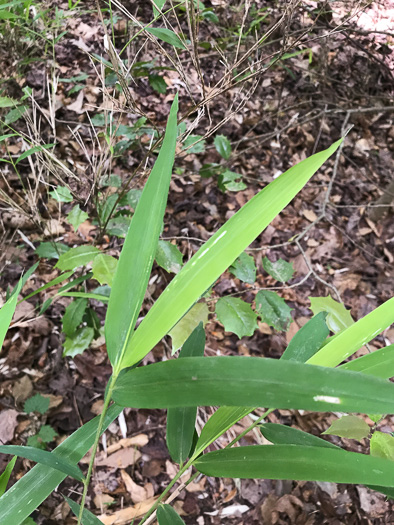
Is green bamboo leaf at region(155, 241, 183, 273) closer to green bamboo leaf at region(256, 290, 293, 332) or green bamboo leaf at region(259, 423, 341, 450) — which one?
green bamboo leaf at region(256, 290, 293, 332)

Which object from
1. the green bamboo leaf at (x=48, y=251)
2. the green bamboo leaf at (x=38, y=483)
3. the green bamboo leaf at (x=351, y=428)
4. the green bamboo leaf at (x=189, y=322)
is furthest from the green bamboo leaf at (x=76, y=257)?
the green bamboo leaf at (x=351, y=428)

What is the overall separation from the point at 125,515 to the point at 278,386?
0.94m

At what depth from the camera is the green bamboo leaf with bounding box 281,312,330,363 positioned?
0.58 meters

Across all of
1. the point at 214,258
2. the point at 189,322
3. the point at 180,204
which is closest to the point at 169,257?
the point at 189,322

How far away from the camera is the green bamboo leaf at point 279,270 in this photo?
0.99 metres

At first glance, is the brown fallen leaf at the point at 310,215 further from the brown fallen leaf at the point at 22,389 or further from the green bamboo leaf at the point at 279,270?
the brown fallen leaf at the point at 22,389

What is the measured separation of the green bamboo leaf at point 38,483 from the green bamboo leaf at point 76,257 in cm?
35

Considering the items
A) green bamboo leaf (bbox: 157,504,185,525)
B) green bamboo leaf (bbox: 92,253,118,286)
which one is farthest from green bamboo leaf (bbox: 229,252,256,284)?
green bamboo leaf (bbox: 157,504,185,525)

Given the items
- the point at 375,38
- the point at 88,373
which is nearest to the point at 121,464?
the point at 88,373

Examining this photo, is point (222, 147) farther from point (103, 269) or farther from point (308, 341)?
point (308, 341)

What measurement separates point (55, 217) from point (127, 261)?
1.11 meters

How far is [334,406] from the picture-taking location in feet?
1.11

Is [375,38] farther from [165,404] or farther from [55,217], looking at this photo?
[165,404]

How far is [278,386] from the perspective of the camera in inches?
13.3
